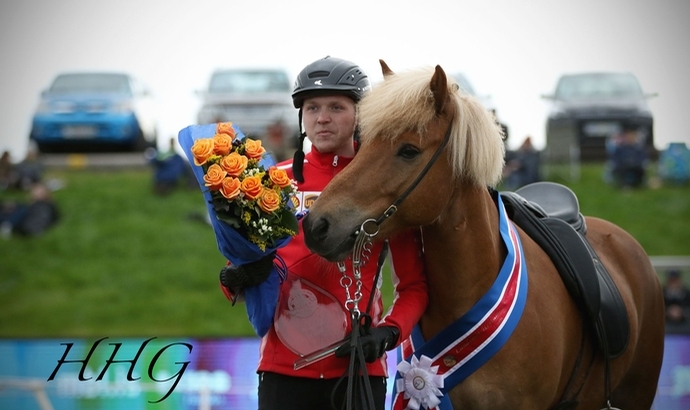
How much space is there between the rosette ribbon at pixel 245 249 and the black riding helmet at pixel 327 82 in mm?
199

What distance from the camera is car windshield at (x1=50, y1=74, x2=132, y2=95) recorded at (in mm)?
15000

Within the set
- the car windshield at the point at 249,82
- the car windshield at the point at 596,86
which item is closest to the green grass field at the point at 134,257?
the car windshield at the point at 596,86

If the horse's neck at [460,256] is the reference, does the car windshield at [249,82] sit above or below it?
below

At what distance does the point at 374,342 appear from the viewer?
9.30 feet

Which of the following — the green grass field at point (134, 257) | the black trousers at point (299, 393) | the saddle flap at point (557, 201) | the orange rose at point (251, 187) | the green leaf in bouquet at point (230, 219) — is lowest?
the green grass field at point (134, 257)

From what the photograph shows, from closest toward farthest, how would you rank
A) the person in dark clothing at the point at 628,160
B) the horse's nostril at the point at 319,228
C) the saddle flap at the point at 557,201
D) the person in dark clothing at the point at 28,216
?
the horse's nostril at the point at 319,228
the saddle flap at the point at 557,201
the person in dark clothing at the point at 28,216
the person in dark clothing at the point at 628,160

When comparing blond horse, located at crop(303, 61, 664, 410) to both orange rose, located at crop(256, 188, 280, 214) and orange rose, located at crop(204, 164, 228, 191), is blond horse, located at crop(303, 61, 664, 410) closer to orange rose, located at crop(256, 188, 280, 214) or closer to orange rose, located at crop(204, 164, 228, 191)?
orange rose, located at crop(256, 188, 280, 214)

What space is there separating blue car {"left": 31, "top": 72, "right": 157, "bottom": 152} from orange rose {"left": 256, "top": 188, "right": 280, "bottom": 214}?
489 inches

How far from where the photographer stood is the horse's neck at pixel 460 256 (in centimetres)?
304

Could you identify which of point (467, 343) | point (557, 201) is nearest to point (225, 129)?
point (467, 343)

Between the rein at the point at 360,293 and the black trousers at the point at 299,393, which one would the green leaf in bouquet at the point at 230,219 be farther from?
the black trousers at the point at 299,393

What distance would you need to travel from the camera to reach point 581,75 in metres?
15.3

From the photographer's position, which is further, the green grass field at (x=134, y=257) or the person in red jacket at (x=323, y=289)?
the green grass field at (x=134, y=257)

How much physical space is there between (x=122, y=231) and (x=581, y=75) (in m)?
8.79
